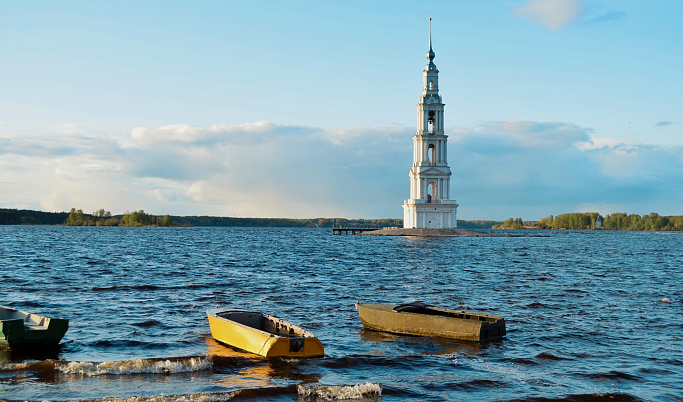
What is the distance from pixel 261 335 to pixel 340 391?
363 centimetres

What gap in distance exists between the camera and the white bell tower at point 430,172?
374 feet

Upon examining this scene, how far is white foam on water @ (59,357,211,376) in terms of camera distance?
47.6 feet

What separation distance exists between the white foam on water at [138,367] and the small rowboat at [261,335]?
148 cm

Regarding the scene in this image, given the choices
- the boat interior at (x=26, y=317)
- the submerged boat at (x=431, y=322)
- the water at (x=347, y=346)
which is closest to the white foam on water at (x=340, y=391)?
the water at (x=347, y=346)

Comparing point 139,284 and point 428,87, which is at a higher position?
point 428,87

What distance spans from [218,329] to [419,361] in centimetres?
601

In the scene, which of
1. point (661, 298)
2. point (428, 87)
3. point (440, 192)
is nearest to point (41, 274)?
point (661, 298)

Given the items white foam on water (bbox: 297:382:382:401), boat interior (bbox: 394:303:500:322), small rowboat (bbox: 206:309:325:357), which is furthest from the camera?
boat interior (bbox: 394:303:500:322)

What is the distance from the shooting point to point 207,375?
14.5 meters

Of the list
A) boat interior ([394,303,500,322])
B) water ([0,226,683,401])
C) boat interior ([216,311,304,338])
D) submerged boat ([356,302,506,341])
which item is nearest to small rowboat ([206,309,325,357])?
boat interior ([216,311,304,338])

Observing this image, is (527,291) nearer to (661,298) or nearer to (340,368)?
(661,298)

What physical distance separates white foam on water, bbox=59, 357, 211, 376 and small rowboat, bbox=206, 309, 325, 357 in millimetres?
1483

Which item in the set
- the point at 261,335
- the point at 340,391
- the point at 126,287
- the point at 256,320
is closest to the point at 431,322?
the point at 256,320

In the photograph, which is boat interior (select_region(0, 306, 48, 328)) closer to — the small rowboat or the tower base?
the small rowboat
